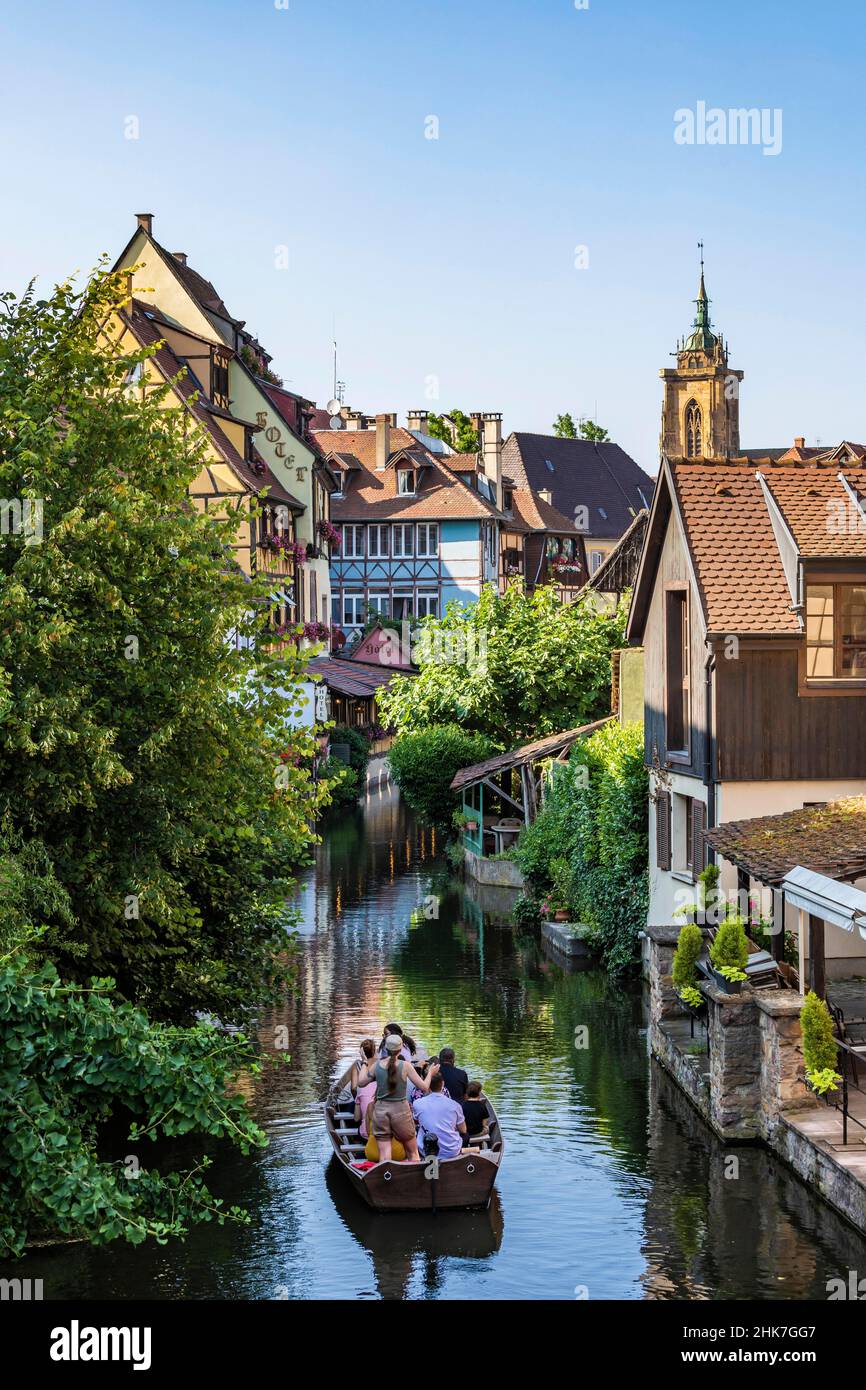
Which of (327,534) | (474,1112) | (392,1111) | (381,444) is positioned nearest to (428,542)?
(381,444)

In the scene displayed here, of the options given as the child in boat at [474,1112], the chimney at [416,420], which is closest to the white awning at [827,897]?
the child in boat at [474,1112]

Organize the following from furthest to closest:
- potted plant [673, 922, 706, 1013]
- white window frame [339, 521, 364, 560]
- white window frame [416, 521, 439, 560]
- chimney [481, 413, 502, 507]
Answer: chimney [481, 413, 502, 507] < white window frame [416, 521, 439, 560] < white window frame [339, 521, 364, 560] < potted plant [673, 922, 706, 1013]

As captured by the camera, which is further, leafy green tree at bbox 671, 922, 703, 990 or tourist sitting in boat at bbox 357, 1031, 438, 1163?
leafy green tree at bbox 671, 922, 703, 990

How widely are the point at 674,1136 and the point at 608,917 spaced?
10.8 metres

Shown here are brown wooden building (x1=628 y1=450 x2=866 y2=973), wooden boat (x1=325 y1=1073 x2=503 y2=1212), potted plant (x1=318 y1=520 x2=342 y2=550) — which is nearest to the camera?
wooden boat (x1=325 y1=1073 x2=503 y2=1212)

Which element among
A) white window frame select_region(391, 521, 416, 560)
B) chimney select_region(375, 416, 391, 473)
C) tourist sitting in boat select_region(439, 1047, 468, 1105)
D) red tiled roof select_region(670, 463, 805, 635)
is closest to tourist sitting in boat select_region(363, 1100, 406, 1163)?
tourist sitting in boat select_region(439, 1047, 468, 1105)

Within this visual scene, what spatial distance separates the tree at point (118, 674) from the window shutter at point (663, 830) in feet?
29.5

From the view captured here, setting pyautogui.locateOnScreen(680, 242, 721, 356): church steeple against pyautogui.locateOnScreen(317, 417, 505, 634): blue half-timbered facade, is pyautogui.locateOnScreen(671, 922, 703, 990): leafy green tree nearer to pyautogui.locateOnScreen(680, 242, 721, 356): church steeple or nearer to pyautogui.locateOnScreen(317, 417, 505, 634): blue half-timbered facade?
pyautogui.locateOnScreen(317, 417, 505, 634): blue half-timbered facade

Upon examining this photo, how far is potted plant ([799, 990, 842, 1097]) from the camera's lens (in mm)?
16172

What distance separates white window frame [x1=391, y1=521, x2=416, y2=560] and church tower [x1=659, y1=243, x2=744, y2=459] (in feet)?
148

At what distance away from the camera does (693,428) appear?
119 m

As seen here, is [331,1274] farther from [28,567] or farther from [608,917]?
[608,917]

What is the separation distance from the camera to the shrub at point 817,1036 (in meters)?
16.2

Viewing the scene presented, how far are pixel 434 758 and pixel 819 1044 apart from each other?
27.7 m
